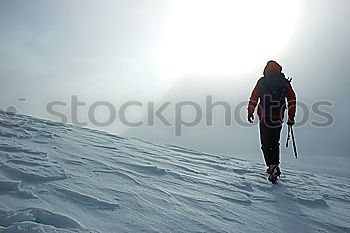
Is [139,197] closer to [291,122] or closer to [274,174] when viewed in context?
[274,174]

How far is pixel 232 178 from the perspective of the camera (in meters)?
6.12

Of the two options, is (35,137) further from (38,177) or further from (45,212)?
(45,212)

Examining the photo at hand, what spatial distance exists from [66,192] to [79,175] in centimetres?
83

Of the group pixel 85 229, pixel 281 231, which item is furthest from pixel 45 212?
pixel 281 231

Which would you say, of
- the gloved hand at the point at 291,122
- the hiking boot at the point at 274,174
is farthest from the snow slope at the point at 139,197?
the gloved hand at the point at 291,122

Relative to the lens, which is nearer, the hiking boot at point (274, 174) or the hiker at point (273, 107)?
the hiking boot at point (274, 174)

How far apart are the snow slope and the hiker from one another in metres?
0.61

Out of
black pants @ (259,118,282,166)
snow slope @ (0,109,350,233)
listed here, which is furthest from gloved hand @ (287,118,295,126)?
snow slope @ (0,109,350,233)

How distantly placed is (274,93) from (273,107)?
293 mm

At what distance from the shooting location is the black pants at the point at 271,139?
614 centimetres

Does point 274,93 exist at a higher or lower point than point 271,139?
higher

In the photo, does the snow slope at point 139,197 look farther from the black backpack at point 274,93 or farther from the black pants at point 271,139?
the black backpack at point 274,93

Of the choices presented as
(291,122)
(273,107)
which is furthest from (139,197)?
(291,122)

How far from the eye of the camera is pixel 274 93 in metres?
6.16
